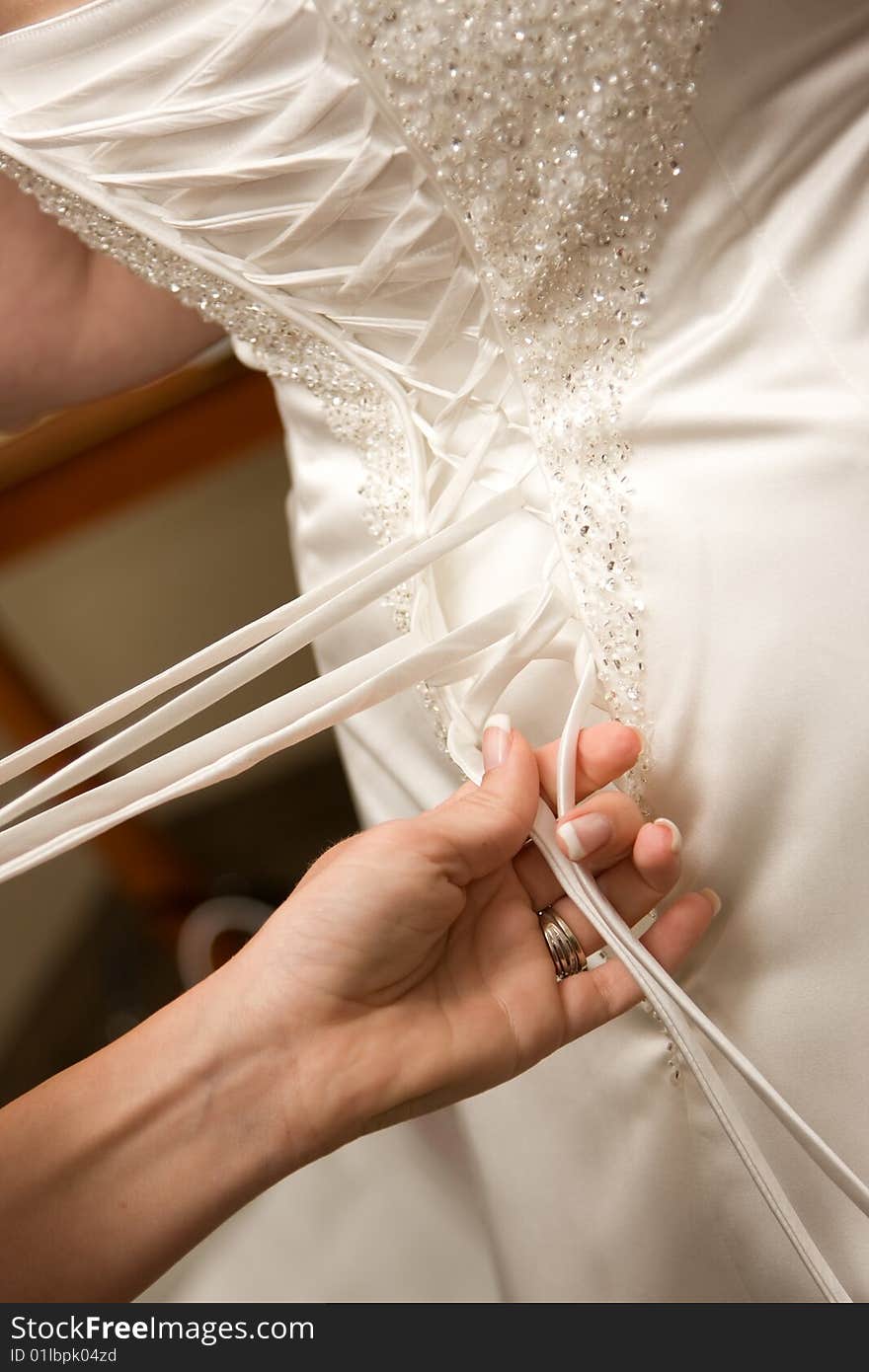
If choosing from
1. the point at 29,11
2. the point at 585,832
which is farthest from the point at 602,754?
the point at 29,11

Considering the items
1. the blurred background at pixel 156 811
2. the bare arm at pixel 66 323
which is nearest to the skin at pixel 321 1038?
the bare arm at pixel 66 323

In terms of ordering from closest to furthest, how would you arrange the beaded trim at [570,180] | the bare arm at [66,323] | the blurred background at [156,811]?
1. the beaded trim at [570,180]
2. the bare arm at [66,323]
3. the blurred background at [156,811]

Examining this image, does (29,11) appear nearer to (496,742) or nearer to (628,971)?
(496,742)

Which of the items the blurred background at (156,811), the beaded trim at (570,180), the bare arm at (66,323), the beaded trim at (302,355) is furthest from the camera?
the blurred background at (156,811)

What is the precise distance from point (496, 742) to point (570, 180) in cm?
26

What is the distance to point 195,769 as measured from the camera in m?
0.50

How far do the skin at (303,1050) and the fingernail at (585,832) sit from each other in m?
0.01

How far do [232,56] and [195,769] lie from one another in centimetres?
33

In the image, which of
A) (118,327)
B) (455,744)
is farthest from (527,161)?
(118,327)

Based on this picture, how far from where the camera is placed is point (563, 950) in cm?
54

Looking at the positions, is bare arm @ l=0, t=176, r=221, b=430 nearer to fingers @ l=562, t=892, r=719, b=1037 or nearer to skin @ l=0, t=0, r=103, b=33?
skin @ l=0, t=0, r=103, b=33

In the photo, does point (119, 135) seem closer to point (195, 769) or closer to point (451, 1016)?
point (195, 769)

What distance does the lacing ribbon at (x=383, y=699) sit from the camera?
1.55 feet

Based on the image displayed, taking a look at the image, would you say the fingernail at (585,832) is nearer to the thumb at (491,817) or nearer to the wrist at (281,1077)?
the thumb at (491,817)
